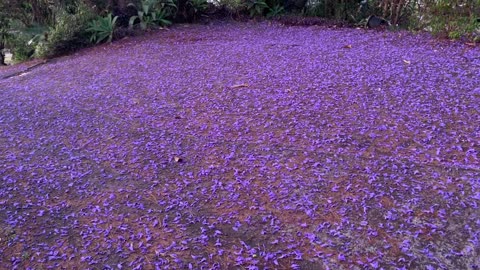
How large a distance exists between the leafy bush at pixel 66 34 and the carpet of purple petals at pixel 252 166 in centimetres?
211

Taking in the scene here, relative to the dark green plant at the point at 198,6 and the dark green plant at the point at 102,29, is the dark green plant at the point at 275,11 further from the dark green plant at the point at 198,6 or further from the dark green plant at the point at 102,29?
the dark green plant at the point at 102,29

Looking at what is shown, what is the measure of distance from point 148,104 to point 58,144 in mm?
955

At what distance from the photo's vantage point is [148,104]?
389 cm

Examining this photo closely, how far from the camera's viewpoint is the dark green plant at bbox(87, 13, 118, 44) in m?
7.07

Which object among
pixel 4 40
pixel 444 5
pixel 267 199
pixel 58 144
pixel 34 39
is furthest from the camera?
pixel 4 40

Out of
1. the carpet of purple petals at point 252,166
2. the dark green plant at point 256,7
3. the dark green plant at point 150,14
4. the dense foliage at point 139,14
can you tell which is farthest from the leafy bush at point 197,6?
the carpet of purple petals at point 252,166

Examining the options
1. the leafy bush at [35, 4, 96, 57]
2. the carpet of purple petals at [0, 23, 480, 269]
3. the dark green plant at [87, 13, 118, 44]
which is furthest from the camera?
the dark green plant at [87, 13, 118, 44]

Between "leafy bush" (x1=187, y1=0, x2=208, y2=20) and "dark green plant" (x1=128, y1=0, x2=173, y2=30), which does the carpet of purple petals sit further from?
"leafy bush" (x1=187, y1=0, x2=208, y2=20)

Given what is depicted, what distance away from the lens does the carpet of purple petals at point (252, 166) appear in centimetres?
194

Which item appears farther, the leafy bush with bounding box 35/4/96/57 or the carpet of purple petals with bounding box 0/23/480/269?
the leafy bush with bounding box 35/4/96/57

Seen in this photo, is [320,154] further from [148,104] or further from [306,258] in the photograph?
[148,104]

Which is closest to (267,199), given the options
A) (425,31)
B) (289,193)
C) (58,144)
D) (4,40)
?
(289,193)

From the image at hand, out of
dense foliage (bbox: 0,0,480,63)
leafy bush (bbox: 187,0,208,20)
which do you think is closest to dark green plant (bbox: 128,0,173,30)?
dense foliage (bbox: 0,0,480,63)

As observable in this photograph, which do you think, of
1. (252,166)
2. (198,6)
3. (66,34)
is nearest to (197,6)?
(198,6)
